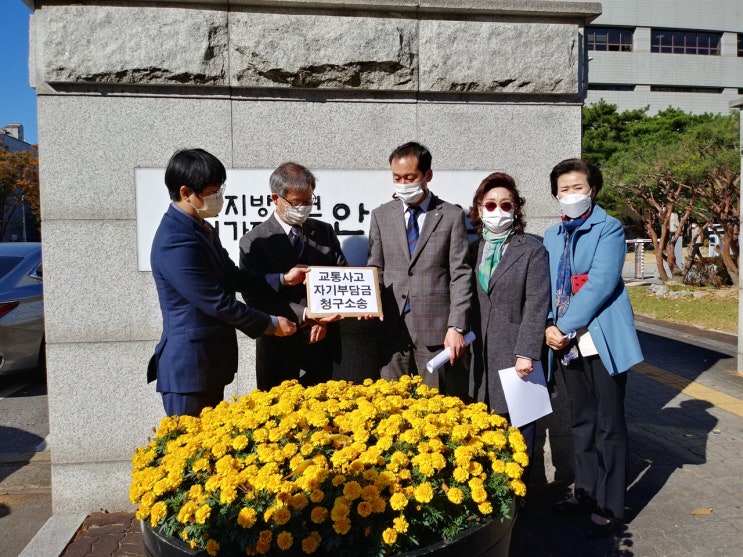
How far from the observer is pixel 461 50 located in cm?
389

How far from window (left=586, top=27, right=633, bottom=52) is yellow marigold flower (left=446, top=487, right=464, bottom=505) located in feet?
163

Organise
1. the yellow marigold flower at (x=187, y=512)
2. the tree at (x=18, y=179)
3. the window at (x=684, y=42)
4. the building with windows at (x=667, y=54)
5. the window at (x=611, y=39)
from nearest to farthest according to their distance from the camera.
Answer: the yellow marigold flower at (x=187, y=512) < the tree at (x=18, y=179) < the building with windows at (x=667, y=54) < the window at (x=611, y=39) < the window at (x=684, y=42)

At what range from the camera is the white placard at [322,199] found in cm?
376

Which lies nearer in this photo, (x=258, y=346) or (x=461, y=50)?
(x=258, y=346)

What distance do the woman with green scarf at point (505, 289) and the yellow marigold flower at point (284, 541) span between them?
1.73 metres

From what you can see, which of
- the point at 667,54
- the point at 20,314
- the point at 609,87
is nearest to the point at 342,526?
the point at 20,314

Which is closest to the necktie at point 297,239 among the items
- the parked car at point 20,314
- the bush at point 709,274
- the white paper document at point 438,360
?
the white paper document at point 438,360

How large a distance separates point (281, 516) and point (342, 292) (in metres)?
1.45

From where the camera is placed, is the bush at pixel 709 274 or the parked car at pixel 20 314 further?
the bush at pixel 709 274

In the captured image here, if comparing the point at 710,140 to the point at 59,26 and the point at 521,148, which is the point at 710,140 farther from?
the point at 59,26

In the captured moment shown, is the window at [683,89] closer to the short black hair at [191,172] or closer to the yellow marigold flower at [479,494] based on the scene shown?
the short black hair at [191,172]

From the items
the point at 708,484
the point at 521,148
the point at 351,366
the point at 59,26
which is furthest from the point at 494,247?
the point at 59,26

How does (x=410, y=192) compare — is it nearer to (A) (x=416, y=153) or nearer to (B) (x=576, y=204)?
(A) (x=416, y=153)

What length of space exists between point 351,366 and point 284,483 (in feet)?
6.95
